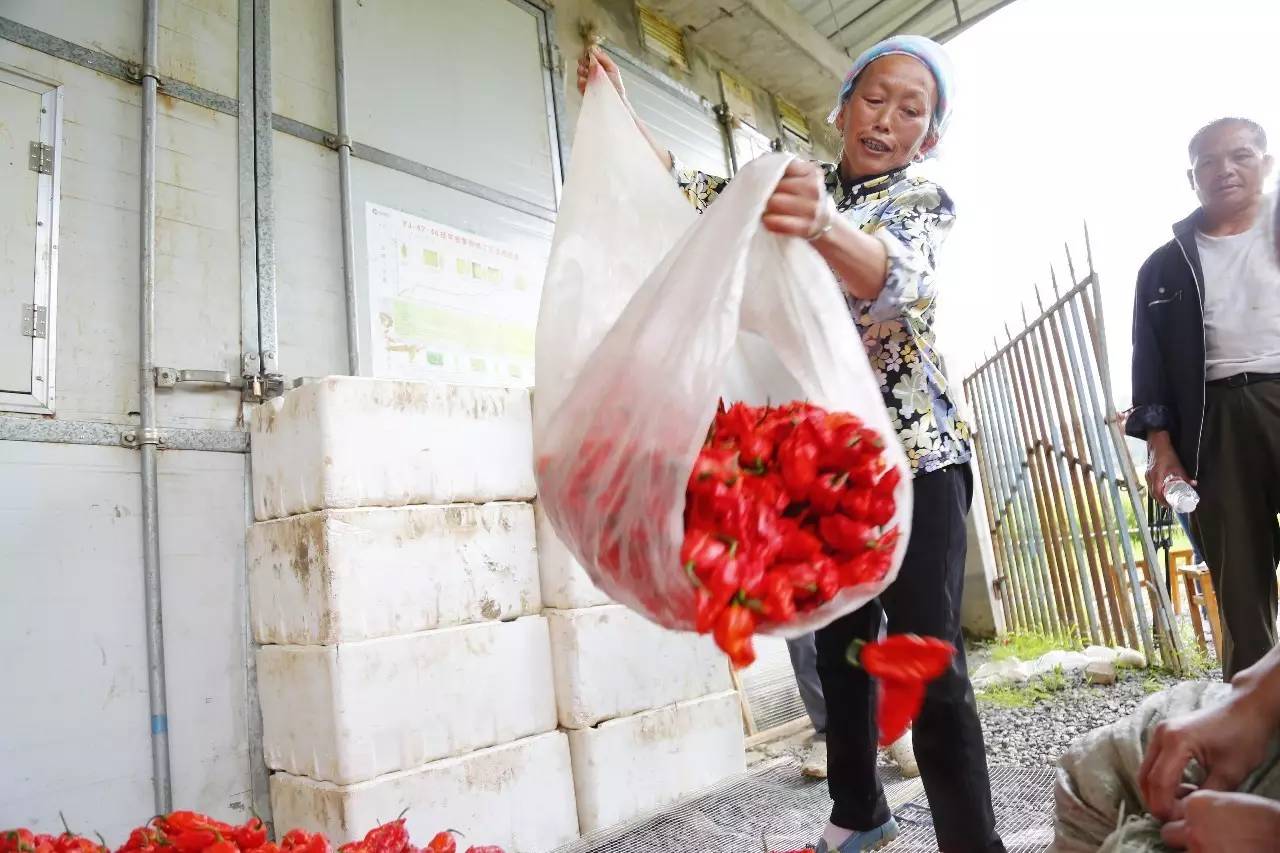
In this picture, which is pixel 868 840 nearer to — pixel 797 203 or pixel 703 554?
pixel 703 554

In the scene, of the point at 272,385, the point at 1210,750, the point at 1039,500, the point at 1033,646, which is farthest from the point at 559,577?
the point at 1039,500

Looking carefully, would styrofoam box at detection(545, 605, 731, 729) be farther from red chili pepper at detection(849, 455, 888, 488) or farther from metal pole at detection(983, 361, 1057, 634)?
metal pole at detection(983, 361, 1057, 634)

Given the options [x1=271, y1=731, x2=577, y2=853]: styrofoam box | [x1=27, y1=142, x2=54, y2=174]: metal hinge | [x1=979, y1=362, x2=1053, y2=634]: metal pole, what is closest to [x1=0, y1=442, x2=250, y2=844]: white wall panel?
[x1=271, y1=731, x2=577, y2=853]: styrofoam box

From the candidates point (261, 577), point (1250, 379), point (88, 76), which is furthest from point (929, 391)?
point (88, 76)

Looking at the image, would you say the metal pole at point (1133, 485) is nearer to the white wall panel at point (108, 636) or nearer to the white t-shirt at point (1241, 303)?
the white t-shirt at point (1241, 303)

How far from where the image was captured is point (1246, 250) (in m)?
2.23

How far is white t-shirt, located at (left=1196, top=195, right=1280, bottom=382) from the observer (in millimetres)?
2137

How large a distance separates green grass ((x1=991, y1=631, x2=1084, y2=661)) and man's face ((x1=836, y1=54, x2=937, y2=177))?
372 cm

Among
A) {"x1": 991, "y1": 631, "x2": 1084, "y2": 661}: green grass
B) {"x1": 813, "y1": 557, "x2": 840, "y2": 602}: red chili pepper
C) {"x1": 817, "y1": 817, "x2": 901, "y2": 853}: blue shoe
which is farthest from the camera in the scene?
{"x1": 991, "y1": 631, "x2": 1084, "y2": 661}: green grass

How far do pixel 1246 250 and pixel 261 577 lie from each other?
3180 mm

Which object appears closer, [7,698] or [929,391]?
[929,391]

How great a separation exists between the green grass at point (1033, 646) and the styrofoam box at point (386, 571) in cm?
329

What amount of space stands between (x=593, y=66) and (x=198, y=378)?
67.5 inches

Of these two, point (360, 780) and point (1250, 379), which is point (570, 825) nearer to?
point (360, 780)
